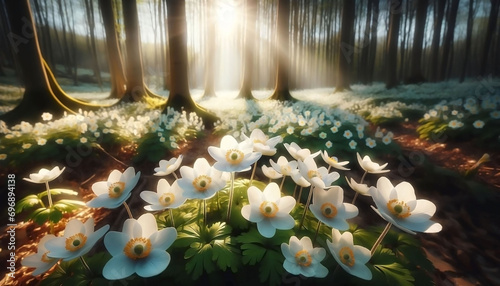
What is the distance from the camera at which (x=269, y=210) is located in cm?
132

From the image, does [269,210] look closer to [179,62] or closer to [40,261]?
[40,261]

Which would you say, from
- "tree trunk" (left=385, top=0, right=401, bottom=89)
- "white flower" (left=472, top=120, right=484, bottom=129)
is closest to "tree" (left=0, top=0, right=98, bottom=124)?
"white flower" (left=472, top=120, right=484, bottom=129)

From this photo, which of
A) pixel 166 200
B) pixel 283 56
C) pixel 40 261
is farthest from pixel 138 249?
pixel 283 56

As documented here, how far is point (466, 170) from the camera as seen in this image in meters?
3.46

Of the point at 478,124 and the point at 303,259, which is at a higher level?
the point at 303,259

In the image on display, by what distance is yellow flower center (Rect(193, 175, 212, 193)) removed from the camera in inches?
53.7

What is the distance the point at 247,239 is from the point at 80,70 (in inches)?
1797

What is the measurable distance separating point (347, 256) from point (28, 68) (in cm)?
768

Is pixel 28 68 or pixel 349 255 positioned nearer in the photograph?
pixel 349 255

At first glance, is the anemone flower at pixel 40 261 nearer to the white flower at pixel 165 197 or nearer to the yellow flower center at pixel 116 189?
the yellow flower center at pixel 116 189

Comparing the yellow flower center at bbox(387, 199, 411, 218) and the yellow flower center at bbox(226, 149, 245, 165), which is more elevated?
the yellow flower center at bbox(226, 149, 245, 165)

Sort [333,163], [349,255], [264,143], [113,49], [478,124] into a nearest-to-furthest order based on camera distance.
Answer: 1. [349,255]
2. [333,163]
3. [264,143]
4. [478,124]
5. [113,49]

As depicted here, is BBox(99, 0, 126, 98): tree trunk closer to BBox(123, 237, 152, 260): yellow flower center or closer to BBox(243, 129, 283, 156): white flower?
BBox(243, 129, 283, 156): white flower

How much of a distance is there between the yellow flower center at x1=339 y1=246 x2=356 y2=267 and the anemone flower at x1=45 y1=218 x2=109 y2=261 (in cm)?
120
